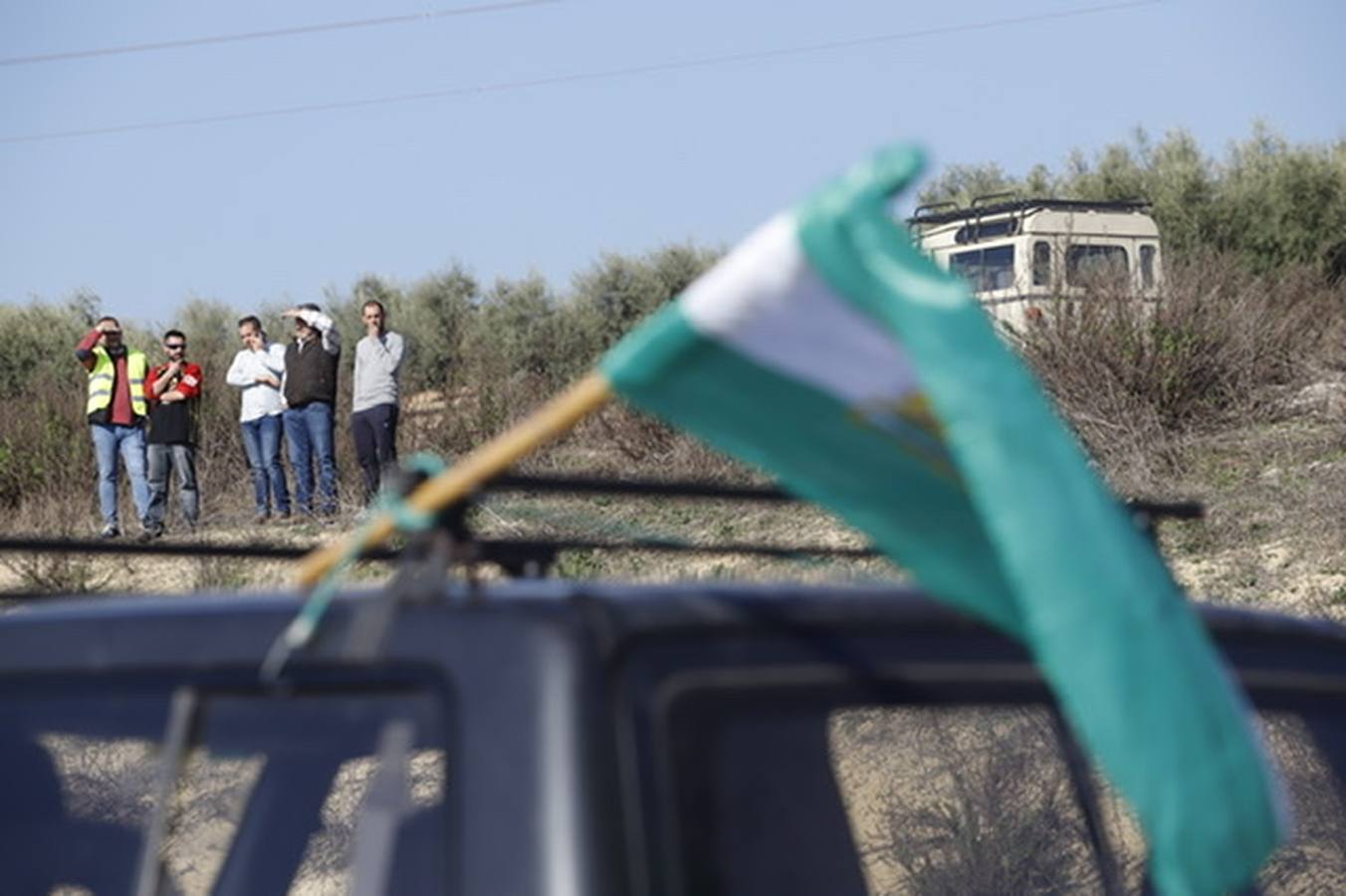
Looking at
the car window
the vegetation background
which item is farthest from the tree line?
the car window

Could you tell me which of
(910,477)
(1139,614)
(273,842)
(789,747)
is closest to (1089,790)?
(789,747)

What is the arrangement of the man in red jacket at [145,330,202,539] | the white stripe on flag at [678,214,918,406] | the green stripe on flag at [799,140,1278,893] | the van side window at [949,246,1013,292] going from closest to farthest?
1. the green stripe on flag at [799,140,1278,893]
2. the white stripe on flag at [678,214,918,406]
3. the man in red jacket at [145,330,202,539]
4. the van side window at [949,246,1013,292]

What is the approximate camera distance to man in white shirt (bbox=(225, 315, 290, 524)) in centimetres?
1727

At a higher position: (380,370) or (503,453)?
(380,370)

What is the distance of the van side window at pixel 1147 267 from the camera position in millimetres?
Result: 16469

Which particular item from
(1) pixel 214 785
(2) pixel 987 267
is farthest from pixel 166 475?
(1) pixel 214 785

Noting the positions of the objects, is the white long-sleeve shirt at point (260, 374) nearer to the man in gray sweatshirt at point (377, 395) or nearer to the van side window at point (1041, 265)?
the man in gray sweatshirt at point (377, 395)

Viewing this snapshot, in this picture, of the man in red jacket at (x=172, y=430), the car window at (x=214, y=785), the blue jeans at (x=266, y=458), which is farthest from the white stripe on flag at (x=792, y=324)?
the blue jeans at (x=266, y=458)

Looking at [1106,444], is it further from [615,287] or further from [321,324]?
[615,287]

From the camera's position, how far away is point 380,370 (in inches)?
647

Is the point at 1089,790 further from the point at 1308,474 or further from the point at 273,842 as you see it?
the point at 1308,474

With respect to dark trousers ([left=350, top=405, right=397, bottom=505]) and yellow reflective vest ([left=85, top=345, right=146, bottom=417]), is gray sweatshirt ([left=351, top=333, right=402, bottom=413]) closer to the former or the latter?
dark trousers ([left=350, top=405, right=397, bottom=505])

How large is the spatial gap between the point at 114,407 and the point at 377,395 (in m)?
2.14

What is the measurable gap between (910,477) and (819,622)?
0.24 meters
